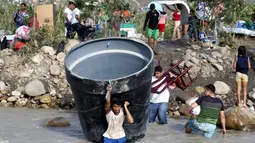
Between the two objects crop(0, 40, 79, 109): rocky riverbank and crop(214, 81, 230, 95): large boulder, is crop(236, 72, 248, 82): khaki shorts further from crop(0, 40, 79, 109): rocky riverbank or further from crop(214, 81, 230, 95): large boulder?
crop(0, 40, 79, 109): rocky riverbank

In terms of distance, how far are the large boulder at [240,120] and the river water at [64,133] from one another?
0.21m

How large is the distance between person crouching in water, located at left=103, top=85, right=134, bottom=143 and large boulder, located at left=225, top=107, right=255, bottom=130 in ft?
9.54

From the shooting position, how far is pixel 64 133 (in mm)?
9664

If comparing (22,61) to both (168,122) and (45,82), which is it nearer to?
(45,82)

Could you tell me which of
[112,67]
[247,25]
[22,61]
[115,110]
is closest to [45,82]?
[22,61]

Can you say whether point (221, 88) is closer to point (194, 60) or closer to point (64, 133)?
point (194, 60)

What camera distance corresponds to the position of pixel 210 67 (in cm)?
1466

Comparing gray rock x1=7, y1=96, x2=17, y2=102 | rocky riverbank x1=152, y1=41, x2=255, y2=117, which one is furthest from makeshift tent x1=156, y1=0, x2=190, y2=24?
gray rock x1=7, y1=96, x2=17, y2=102

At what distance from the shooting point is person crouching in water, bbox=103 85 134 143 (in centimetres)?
804

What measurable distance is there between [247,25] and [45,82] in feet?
28.0

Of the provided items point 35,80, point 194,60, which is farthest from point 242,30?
point 35,80

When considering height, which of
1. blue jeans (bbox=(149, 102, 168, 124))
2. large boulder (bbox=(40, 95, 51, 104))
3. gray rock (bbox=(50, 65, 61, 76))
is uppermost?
gray rock (bbox=(50, 65, 61, 76))

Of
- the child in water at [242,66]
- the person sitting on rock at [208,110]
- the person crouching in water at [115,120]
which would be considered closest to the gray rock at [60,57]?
the child in water at [242,66]

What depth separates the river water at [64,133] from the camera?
912 centimetres
